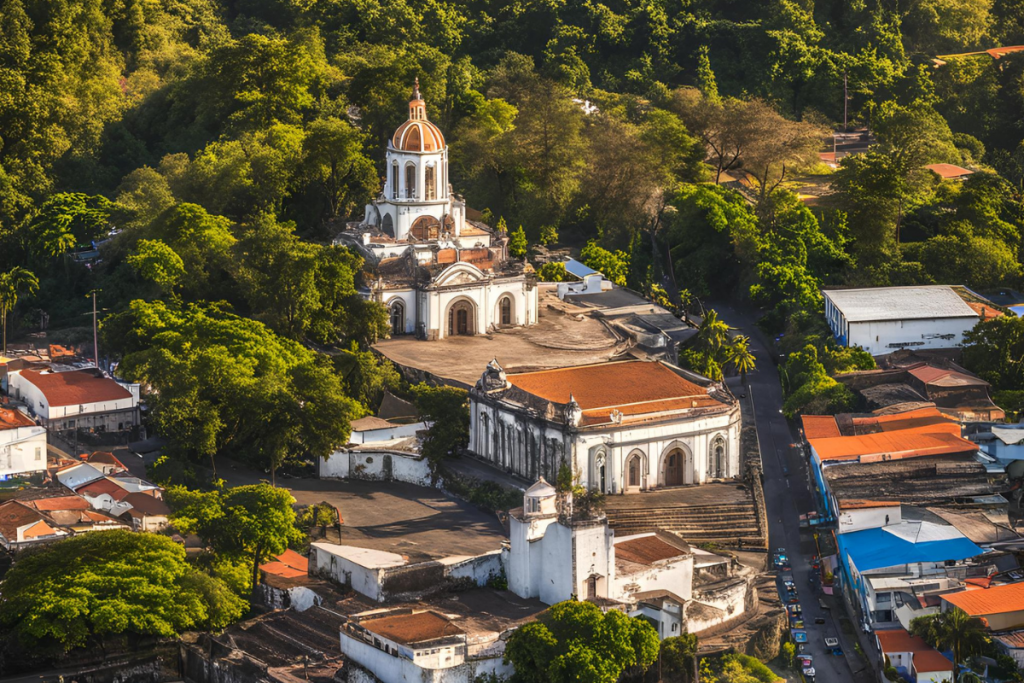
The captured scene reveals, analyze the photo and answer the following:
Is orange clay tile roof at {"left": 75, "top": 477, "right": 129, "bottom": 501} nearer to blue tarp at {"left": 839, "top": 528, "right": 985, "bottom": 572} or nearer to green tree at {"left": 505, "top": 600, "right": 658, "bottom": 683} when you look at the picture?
green tree at {"left": 505, "top": 600, "right": 658, "bottom": 683}

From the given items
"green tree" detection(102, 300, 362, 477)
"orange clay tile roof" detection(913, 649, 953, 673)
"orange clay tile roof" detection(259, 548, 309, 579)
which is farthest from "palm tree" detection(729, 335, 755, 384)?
"orange clay tile roof" detection(913, 649, 953, 673)

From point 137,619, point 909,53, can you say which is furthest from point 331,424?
point 909,53

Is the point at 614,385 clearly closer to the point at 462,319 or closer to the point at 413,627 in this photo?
the point at 462,319

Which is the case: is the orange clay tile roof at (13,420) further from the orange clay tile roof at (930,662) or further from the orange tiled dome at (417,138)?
the orange clay tile roof at (930,662)

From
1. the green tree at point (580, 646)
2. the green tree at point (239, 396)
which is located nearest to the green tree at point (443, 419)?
the green tree at point (239, 396)

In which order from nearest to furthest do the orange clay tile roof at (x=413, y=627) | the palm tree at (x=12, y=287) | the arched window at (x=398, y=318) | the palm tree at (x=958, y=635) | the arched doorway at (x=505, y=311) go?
the orange clay tile roof at (x=413, y=627) < the palm tree at (x=958, y=635) < the arched window at (x=398, y=318) < the arched doorway at (x=505, y=311) < the palm tree at (x=12, y=287)

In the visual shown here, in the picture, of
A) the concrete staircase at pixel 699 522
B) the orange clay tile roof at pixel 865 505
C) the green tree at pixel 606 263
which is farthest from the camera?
the green tree at pixel 606 263
